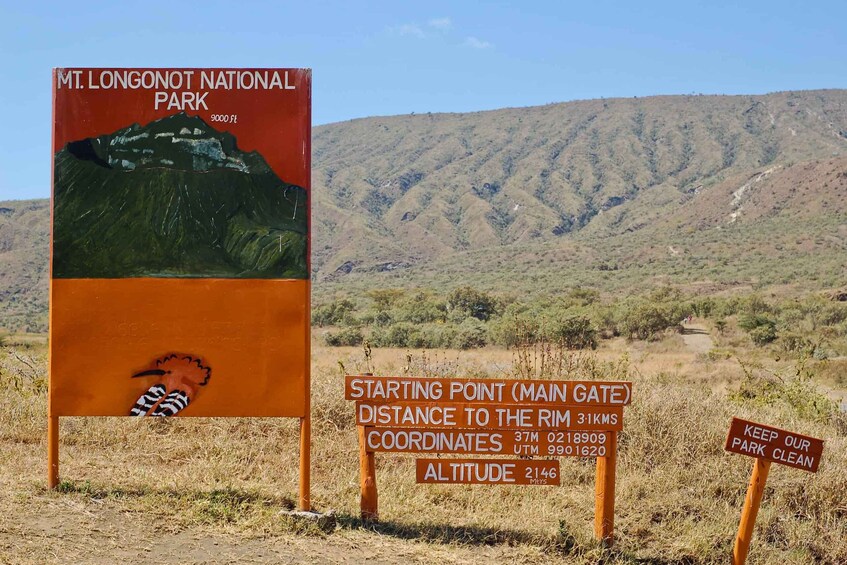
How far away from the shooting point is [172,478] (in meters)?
6.30

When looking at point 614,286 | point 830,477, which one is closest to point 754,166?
point 614,286

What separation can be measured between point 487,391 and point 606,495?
1023mm

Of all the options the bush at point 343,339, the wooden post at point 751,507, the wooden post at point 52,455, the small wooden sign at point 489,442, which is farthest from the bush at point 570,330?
the wooden post at point 52,455

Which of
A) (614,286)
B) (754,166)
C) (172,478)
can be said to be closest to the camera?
(172,478)

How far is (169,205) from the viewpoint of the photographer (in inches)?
226

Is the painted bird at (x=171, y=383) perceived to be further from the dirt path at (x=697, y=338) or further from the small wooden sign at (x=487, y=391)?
the dirt path at (x=697, y=338)

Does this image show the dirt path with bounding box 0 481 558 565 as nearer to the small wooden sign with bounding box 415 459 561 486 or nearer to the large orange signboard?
the small wooden sign with bounding box 415 459 561 486

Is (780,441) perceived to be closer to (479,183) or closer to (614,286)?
(614,286)

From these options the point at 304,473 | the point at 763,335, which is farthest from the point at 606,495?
the point at 763,335

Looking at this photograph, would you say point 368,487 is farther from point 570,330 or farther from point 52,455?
point 570,330

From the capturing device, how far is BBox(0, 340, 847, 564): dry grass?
531 centimetres

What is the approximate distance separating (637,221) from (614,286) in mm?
35434

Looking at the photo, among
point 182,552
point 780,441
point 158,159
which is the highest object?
point 158,159

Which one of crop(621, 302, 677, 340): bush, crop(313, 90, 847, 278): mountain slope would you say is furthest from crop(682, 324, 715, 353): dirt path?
crop(313, 90, 847, 278): mountain slope
